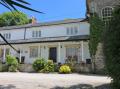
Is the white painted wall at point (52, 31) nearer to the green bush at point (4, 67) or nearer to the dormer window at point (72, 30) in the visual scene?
the dormer window at point (72, 30)

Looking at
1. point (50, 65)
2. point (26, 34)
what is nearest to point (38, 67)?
point (50, 65)

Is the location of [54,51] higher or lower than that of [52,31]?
lower

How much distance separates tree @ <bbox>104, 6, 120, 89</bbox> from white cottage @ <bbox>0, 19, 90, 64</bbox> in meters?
18.6

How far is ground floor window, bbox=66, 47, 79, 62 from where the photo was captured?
3027 cm

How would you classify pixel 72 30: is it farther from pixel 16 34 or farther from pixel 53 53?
pixel 16 34

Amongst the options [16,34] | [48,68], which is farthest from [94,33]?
[16,34]

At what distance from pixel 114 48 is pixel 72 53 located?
72.0 ft

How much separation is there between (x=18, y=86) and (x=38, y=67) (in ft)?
39.8

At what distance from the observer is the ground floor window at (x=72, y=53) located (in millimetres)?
30266

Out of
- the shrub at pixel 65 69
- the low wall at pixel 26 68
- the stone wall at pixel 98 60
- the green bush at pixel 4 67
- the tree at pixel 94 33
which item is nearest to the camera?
the shrub at pixel 65 69

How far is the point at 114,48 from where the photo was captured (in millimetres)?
8867

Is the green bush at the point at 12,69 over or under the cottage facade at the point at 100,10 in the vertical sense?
under

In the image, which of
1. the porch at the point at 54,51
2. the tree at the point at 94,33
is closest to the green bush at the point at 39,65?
the porch at the point at 54,51

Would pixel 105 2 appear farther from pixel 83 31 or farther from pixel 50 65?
pixel 50 65
